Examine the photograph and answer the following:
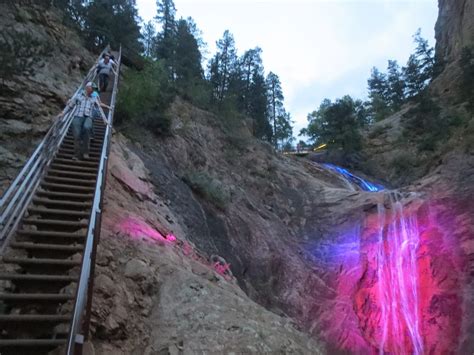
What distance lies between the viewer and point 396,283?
15.9 metres

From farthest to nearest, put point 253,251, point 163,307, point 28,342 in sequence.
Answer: point 253,251, point 163,307, point 28,342

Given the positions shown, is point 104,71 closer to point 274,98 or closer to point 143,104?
point 143,104

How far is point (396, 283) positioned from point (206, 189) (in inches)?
359

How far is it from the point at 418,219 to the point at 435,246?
1.52 m

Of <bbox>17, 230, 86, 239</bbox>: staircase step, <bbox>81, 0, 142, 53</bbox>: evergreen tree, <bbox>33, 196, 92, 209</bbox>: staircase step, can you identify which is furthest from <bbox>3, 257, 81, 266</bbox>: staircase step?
<bbox>81, 0, 142, 53</bbox>: evergreen tree

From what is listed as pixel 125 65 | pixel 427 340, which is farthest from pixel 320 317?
pixel 125 65

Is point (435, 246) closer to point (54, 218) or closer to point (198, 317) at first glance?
point (198, 317)

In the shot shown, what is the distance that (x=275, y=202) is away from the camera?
820 inches

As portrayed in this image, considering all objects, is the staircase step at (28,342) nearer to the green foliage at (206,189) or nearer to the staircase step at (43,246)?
the staircase step at (43,246)

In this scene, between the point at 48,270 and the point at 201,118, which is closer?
the point at 48,270

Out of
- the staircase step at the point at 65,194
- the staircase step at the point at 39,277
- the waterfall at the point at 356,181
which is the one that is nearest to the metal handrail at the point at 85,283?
the staircase step at the point at 39,277

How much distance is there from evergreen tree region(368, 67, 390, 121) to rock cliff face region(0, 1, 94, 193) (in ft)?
138

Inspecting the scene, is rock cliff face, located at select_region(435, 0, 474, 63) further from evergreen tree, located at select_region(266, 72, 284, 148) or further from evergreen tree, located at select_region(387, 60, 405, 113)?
evergreen tree, located at select_region(266, 72, 284, 148)

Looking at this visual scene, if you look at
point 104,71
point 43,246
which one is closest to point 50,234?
point 43,246
